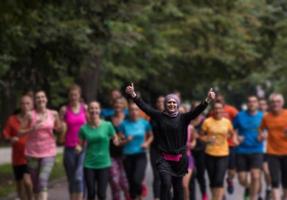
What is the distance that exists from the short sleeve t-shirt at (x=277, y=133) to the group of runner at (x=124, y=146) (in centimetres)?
2

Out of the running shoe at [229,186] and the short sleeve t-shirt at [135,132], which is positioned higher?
the short sleeve t-shirt at [135,132]

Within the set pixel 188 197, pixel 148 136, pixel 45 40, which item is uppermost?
pixel 45 40

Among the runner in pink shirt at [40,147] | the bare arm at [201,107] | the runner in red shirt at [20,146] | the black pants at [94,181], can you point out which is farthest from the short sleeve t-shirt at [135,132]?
the bare arm at [201,107]

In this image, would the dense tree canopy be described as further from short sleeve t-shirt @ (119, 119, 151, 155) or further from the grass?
short sleeve t-shirt @ (119, 119, 151, 155)

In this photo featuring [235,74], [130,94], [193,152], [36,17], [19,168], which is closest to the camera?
[130,94]

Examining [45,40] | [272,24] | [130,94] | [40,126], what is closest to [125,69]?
[272,24]

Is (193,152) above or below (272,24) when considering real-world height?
below

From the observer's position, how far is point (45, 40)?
57.3ft

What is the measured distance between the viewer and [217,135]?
12508mm

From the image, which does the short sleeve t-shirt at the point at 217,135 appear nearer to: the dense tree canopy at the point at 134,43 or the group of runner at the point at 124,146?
the group of runner at the point at 124,146

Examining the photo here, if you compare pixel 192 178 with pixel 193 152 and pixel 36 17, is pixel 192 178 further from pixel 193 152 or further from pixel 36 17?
pixel 36 17

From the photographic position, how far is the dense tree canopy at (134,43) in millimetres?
17359

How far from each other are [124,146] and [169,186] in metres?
3.10

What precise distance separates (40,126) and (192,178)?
2.93 meters
